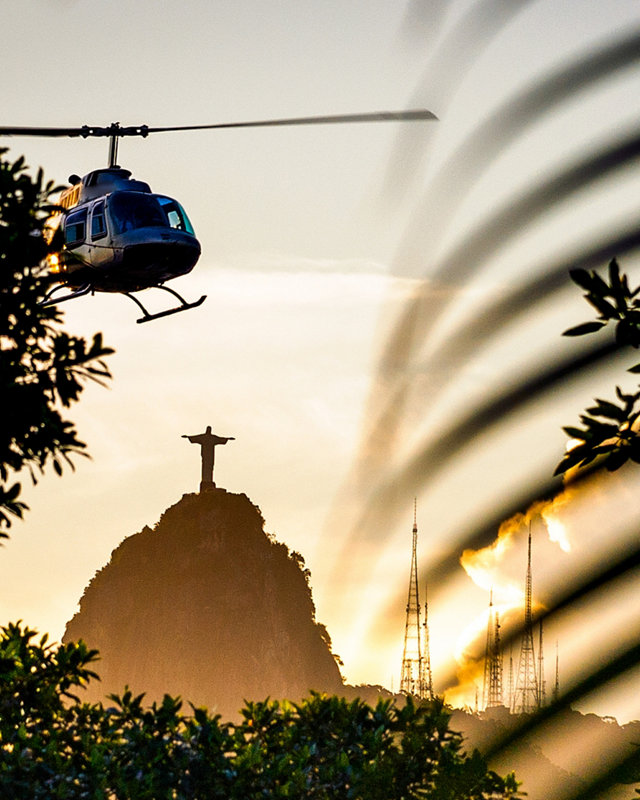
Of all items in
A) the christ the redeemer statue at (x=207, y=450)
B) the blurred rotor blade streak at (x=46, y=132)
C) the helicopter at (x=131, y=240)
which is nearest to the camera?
the blurred rotor blade streak at (x=46, y=132)

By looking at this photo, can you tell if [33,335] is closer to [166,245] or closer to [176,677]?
[166,245]

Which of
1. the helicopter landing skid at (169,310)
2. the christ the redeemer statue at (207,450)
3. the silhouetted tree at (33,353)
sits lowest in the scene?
the silhouetted tree at (33,353)

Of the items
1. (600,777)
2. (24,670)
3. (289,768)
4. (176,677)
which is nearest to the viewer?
(600,777)

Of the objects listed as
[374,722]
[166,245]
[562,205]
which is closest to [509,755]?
[562,205]

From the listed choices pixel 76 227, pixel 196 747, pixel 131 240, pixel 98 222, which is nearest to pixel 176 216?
pixel 131 240

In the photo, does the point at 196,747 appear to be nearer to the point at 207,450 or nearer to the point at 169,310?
the point at 169,310

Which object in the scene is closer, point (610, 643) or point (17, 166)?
point (610, 643)

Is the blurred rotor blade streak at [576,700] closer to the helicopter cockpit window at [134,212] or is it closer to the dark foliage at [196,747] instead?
the dark foliage at [196,747]

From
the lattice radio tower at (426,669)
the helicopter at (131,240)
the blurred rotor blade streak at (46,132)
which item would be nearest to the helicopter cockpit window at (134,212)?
the helicopter at (131,240)
